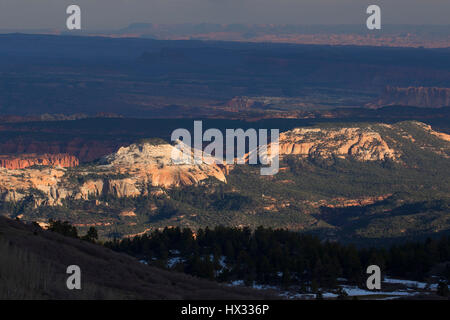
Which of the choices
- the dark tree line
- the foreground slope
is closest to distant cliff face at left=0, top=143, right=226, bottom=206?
the dark tree line

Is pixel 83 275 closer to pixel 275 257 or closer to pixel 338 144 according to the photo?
pixel 275 257

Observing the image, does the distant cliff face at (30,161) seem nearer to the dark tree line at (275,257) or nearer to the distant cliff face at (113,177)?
the distant cliff face at (113,177)

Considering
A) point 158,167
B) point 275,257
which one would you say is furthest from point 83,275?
point 158,167

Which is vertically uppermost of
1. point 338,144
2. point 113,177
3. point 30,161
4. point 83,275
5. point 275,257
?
point 83,275

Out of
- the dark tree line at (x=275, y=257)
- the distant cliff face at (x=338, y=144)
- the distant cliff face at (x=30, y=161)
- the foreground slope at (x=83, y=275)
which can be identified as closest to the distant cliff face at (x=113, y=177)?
the distant cliff face at (x=338, y=144)

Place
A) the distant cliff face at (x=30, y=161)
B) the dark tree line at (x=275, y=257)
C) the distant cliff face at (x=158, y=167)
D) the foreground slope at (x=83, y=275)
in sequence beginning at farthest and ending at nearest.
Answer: the distant cliff face at (x=30, y=161) → the distant cliff face at (x=158, y=167) → the dark tree line at (x=275, y=257) → the foreground slope at (x=83, y=275)

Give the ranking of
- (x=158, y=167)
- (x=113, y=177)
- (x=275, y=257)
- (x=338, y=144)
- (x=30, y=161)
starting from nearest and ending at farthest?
1. (x=275, y=257)
2. (x=113, y=177)
3. (x=158, y=167)
4. (x=30, y=161)
5. (x=338, y=144)

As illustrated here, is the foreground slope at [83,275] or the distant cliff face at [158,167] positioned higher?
the foreground slope at [83,275]

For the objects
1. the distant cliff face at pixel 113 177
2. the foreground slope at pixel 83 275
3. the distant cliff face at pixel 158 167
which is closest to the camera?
the foreground slope at pixel 83 275

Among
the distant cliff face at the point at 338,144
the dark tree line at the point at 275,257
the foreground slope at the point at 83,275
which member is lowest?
the distant cliff face at the point at 338,144

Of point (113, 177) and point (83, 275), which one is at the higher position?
point (83, 275)
